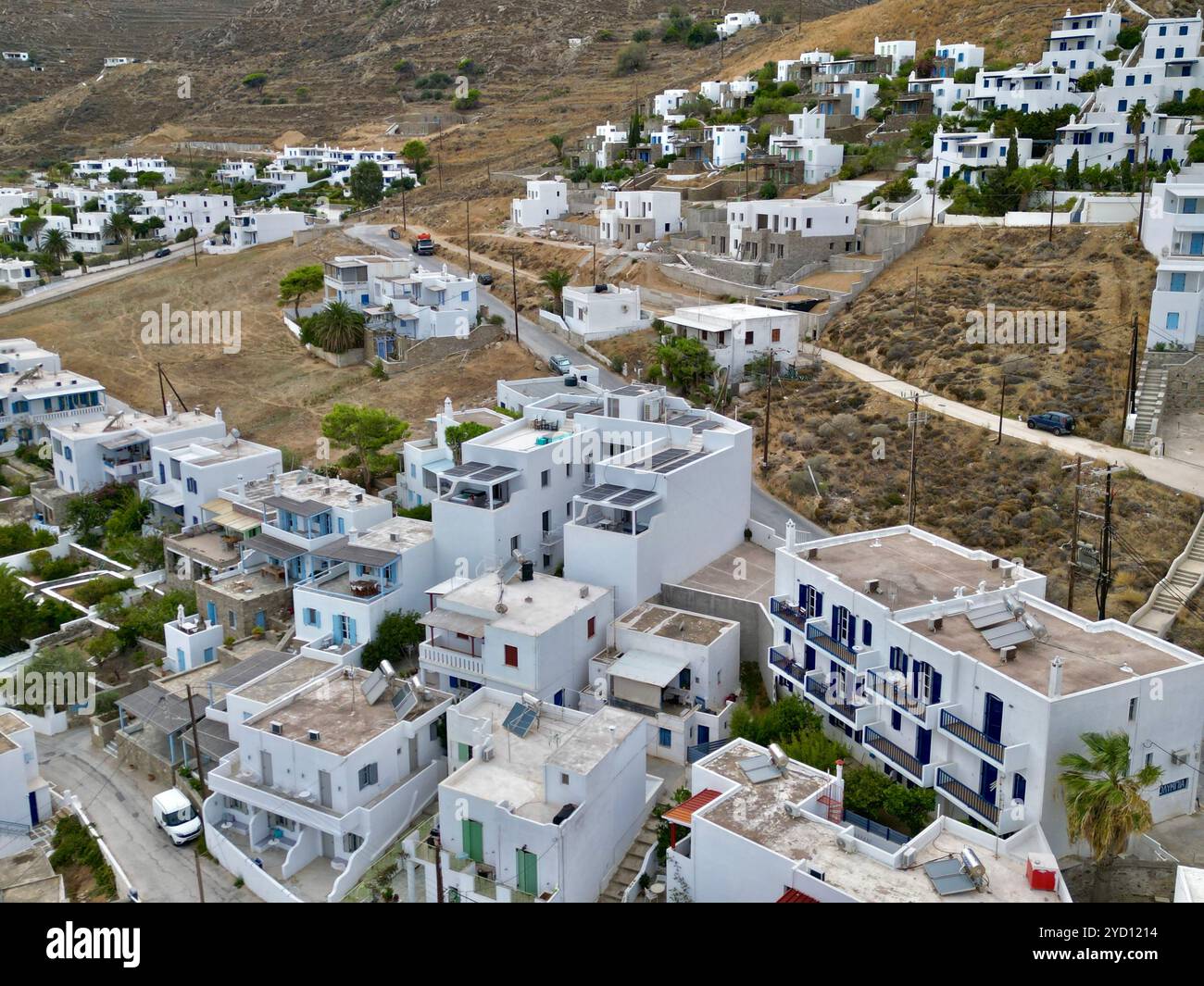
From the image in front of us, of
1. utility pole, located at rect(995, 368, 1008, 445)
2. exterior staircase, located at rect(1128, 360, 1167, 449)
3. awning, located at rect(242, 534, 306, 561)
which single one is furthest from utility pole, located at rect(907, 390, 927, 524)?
awning, located at rect(242, 534, 306, 561)

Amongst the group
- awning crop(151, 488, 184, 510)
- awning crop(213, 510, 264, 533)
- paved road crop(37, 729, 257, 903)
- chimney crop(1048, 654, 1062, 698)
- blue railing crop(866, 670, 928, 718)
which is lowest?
paved road crop(37, 729, 257, 903)

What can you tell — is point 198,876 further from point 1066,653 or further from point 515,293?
point 515,293

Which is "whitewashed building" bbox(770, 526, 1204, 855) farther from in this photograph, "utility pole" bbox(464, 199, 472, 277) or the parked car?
"utility pole" bbox(464, 199, 472, 277)

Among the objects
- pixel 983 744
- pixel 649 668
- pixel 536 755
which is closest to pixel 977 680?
pixel 983 744

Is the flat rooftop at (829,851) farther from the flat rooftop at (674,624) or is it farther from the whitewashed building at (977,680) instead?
the flat rooftop at (674,624)

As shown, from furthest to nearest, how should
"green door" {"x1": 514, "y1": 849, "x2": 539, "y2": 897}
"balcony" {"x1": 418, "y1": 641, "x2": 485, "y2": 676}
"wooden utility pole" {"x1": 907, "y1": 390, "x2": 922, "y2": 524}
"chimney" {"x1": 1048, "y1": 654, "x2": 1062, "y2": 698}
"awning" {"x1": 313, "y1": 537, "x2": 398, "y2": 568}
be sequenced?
"wooden utility pole" {"x1": 907, "y1": 390, "x2": 922, "y2": 524} < "awning" {"x1": 313, "y1": 537, "x2": 398, "y2": 568} < "balcony" {"x1": 418, "y1": 641, "x2": 485, "y2": 676} < "green door" {"x1": 514, "y1": 849, "x2": 539, "y2": 897} < "chimney" {"x1": 1048, "y1": 654, "x2": 1062, "y2": 698}

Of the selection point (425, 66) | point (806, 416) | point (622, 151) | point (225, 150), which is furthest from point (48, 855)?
point (425, 66)
